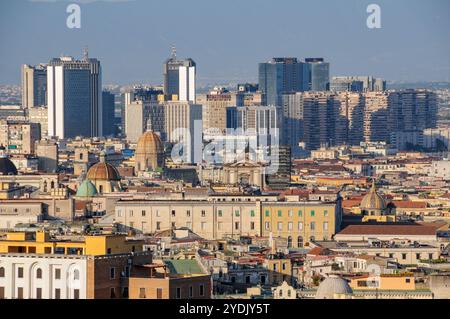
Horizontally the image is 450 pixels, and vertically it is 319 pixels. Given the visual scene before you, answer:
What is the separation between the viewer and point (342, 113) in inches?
4343

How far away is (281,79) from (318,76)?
2.02m

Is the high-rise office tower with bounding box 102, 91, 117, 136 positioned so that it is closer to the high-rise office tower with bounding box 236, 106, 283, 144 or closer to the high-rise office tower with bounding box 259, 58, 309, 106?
the high-rise office tower with bounding box 236, 106, 283, 144

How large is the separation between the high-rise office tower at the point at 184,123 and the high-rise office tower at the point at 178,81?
1.49m

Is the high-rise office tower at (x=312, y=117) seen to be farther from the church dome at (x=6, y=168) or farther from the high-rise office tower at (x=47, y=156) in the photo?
the church dome at (x=6, y=168)

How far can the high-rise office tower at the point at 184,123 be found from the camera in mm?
88250

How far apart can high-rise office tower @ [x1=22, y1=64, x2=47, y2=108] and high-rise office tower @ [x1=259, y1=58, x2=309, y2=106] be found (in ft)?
34.4

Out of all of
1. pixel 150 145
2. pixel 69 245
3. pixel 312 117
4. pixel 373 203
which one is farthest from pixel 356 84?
pixel 69 245

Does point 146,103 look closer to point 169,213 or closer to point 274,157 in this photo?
point 274,157

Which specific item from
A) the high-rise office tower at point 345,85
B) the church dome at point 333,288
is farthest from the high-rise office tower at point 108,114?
the church dome at point 333,288

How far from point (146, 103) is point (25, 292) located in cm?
7981

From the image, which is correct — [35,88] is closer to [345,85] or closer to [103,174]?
[345,85]

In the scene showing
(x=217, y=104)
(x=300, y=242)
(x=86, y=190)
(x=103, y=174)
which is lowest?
(x=300, y=242)

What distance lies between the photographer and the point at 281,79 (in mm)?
118062
